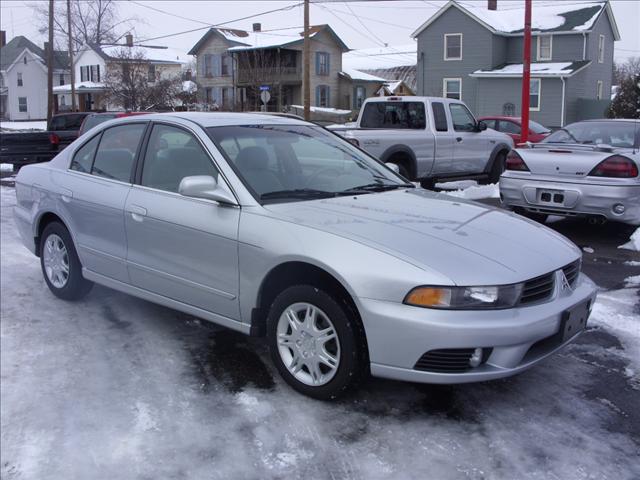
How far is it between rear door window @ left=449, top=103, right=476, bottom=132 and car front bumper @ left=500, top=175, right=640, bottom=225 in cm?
451

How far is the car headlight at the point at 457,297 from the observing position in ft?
11.0

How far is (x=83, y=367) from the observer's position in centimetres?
435

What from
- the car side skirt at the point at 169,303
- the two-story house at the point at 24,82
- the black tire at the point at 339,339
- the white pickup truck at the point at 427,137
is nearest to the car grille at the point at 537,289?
the black tire at the point at 339,339

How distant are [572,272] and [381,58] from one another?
218 feet

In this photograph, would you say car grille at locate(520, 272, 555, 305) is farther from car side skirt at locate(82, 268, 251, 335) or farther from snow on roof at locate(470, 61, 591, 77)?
snow on roof at locate(470, 61, 591, 77)

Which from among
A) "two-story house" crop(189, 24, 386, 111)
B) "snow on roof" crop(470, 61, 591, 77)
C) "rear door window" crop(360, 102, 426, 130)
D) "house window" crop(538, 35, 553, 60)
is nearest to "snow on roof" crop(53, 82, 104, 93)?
"two-story house" crop(189, 24, 386, 111)

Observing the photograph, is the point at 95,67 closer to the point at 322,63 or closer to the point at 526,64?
the point at 322,63

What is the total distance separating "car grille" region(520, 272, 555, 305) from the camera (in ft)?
11.6

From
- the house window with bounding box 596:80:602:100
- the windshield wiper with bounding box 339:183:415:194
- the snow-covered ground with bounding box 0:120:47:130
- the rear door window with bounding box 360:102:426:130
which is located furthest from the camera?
the snow-covered ground with bounding box 0:120:47:130

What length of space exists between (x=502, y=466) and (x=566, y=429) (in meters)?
0.57

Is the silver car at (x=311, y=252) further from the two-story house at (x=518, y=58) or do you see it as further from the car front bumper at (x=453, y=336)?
the two-story house at (x=518, y=58)

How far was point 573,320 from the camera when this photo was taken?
3770 millimetres

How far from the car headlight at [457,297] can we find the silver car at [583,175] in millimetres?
4733

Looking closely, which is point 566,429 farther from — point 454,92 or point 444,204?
point 454,92
